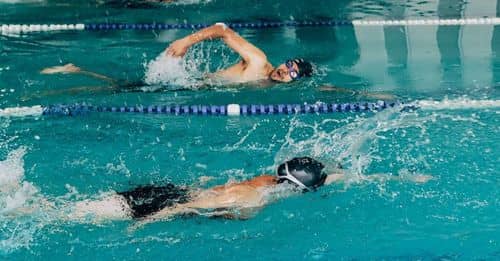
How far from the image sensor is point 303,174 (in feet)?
12.7

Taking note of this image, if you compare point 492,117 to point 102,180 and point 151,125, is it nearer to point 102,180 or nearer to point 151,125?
point 151,125

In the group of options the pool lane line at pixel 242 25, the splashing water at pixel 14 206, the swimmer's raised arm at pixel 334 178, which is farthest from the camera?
the pool lane line at pixel 242 25

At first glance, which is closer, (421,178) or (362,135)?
(421,178)

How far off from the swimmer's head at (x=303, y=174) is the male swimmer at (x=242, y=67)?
1.70 meters

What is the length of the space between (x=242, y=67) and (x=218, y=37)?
0.40 m

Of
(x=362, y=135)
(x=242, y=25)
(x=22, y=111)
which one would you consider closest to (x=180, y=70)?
(x=22, y=111)

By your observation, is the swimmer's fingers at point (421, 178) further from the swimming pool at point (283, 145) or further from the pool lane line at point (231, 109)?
the pool lane line at point (231, 109)

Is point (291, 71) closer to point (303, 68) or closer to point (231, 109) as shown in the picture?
point (303, 68)

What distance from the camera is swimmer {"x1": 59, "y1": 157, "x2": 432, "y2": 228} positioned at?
390 cm

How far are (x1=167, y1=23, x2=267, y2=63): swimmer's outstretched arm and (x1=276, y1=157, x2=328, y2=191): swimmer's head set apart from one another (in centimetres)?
168

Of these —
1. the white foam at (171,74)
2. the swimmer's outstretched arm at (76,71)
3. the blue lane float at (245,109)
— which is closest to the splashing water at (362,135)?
the blue lane float at (245,109)

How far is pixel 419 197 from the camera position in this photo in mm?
4324

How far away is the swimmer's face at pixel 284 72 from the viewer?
18.4 feet

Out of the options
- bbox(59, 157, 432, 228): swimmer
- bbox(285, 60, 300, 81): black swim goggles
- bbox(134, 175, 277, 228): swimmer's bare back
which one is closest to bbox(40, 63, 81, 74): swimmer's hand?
bbox(285, 60, 300, 81): black swim goggles
